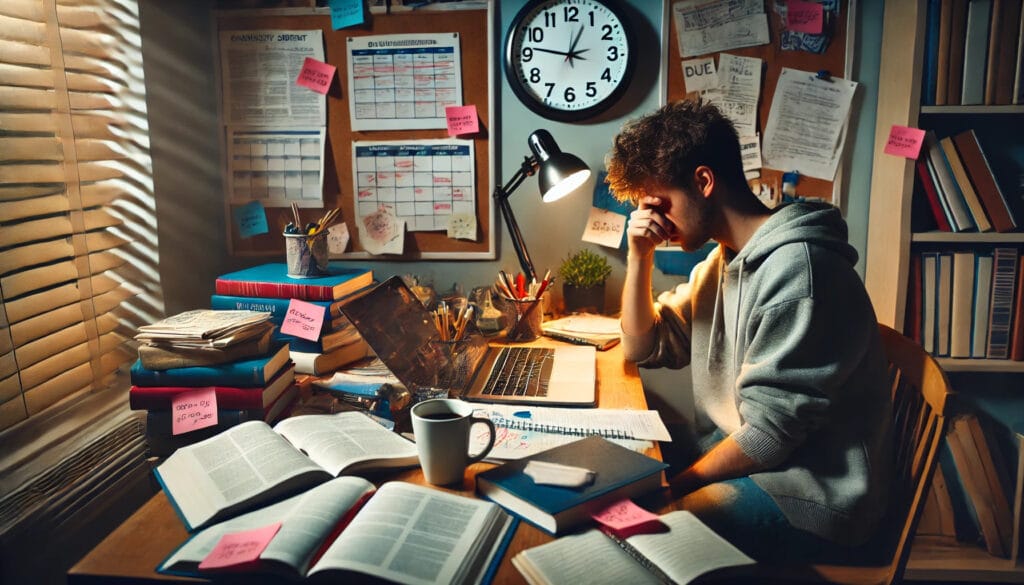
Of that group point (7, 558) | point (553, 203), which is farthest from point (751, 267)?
point (7, 558)

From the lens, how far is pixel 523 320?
1.79 m

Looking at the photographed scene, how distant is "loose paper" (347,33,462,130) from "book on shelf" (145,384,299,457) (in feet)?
3.56

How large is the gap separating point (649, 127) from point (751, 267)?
1.18 ft

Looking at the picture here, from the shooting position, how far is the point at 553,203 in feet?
6.88

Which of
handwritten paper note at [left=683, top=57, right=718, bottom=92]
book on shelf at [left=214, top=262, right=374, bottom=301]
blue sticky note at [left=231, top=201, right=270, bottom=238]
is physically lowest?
book on shelf at [left=214, top=262, right=374, bottom=301]

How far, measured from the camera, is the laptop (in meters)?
1.34

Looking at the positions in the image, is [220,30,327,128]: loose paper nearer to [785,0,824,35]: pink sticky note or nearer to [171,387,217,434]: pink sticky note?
[171,387,217,434]: pink sticky note

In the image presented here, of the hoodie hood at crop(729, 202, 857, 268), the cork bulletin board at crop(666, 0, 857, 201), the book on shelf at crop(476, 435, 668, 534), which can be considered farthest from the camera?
the cork bulletin board at crop(666, 0, 857, 201)

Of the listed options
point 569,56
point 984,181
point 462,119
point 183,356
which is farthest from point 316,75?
point 984,181

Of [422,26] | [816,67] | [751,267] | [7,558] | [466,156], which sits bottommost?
[7,558]

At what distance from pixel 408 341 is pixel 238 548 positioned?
66cm

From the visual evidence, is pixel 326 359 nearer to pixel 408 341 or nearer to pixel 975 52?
pixel 408 341

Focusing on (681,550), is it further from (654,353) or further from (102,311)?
(102,311)

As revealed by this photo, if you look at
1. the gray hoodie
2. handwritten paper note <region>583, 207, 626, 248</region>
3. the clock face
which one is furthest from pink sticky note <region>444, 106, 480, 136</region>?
the gray hoodie
